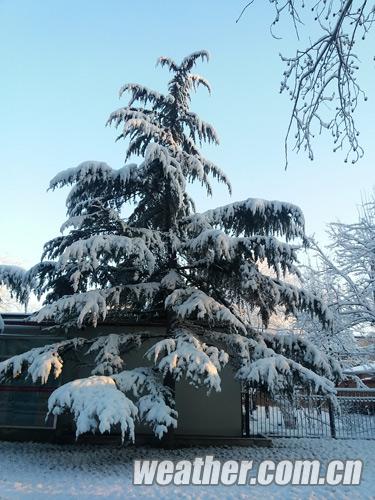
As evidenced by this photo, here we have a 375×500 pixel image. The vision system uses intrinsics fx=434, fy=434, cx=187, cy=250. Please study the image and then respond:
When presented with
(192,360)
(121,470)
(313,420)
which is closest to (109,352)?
(192,360)

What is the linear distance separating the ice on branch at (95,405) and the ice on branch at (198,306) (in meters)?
2.02

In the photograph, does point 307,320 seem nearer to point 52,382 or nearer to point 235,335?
point 235,335

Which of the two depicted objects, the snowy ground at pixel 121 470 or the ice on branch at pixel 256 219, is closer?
the snowy ground at pixel 121 470

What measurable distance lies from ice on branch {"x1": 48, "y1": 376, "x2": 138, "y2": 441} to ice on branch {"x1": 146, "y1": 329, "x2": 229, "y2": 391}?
38.7 inches

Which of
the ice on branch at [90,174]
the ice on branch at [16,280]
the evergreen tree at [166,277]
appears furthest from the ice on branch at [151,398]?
the ice on branch at [90,174]

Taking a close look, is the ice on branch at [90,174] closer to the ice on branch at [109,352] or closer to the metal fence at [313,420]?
the ice on branch at [109,352]

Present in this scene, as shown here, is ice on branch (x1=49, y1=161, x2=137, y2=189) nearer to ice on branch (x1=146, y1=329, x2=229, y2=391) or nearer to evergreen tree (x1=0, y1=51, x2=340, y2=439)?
evergreen tree (x1=0, y1=51, x2=340, y2=439)

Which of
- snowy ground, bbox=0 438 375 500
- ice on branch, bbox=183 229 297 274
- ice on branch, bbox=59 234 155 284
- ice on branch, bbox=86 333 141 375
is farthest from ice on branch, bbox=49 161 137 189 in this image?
snowy ground, bbox=0 438 375 500

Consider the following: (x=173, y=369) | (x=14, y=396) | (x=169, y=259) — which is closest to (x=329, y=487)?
(x=173, y=369)

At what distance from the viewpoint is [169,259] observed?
34.8ft

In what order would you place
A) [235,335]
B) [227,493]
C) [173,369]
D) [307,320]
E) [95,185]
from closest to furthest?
[227,493] < [173,369] < [235,335] < [95,185] < [307,320]

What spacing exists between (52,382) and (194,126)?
788 cm

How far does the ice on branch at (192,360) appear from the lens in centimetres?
715

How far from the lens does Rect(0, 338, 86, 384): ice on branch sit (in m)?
7.52
